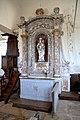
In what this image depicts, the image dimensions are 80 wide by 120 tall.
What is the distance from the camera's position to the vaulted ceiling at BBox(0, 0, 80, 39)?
5.74m

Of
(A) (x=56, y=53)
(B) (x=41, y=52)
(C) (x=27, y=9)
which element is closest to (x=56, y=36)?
(A) (x=56, y=53)

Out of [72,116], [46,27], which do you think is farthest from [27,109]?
[46,27]

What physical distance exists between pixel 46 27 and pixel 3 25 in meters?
1.77

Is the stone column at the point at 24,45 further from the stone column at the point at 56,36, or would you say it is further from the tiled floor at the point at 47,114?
the tiled floor at the point at 47,114

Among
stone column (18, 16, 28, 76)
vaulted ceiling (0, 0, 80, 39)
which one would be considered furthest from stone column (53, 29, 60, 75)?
stone column (18, 16, 28, 76)

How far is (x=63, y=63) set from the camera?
5.83 metres

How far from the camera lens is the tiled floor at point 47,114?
12.0 feet

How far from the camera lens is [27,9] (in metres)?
6.41

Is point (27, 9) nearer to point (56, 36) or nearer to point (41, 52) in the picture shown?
point (56, 36)

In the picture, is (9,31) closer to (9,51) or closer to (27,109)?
(9,51)

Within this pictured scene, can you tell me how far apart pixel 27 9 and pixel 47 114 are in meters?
4.46

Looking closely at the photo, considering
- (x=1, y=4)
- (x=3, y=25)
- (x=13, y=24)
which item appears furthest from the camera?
(x=13, y=24)

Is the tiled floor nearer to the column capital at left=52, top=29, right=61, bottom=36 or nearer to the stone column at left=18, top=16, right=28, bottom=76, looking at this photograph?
the stone column at left=18, top=16, right=28, bottom=76

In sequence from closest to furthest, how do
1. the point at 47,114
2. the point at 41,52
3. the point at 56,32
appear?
1. the point at 47,114
2. the point at 56,32
3. the point at 41,52
